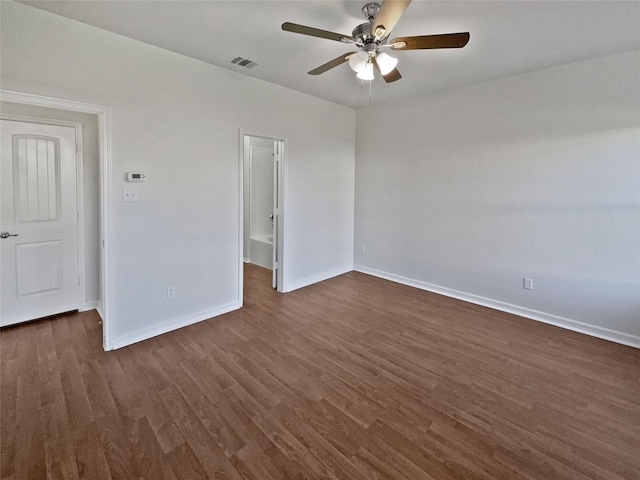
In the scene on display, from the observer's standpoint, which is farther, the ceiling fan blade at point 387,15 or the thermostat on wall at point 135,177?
the thermostat on wall at point 135,177

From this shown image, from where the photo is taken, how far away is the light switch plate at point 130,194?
2.84 m

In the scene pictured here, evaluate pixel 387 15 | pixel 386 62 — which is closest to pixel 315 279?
pixel 386 62

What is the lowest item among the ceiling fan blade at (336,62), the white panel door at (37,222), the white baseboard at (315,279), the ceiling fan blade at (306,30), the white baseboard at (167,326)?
the white baseboard at (167,326)

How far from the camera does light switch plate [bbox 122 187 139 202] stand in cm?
284

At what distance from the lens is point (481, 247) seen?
13.2ft

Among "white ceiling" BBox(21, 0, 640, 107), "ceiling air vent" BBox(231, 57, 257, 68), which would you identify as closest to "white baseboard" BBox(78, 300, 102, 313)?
"white ceiling" BBox(21, 0, 640, 107)

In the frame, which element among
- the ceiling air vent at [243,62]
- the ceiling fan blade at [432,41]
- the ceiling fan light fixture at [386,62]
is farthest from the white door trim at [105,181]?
the ceiling fan blade at [432,41]

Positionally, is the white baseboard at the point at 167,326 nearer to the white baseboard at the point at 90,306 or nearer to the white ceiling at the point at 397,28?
the white baseboard at the point at 90,306

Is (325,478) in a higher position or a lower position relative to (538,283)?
lower

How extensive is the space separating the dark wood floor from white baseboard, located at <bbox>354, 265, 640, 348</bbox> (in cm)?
14

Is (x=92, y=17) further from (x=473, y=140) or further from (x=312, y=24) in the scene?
(x=473, y=140)

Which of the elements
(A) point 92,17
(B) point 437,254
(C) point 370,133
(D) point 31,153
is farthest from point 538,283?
(D) point 31,153

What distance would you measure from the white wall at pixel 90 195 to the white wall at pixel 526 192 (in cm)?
377

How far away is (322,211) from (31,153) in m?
3.45
